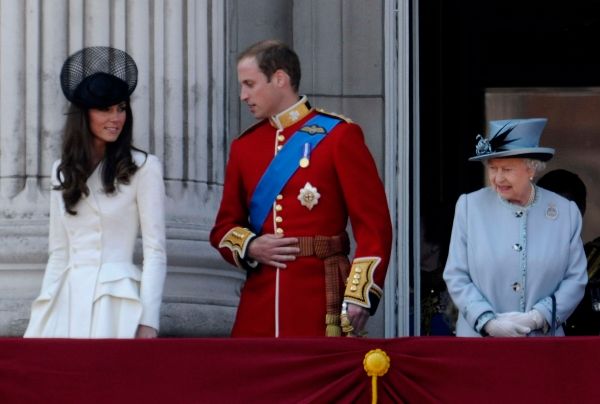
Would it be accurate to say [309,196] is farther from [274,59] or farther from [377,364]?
[377,364]

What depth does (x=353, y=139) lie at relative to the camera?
8.34 metres

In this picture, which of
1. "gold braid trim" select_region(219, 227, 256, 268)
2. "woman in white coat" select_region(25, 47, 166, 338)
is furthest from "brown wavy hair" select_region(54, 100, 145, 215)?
"gold braid trim" select_region(219, 227, 256, 268)

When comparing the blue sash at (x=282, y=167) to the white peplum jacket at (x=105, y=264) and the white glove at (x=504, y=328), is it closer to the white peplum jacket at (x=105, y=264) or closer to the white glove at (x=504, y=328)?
the white peplum jacket at (x=105, y=264)

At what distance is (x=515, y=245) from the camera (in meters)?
8.35

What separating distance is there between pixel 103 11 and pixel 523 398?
9.83 ft

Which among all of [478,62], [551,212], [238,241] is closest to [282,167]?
[238,241]

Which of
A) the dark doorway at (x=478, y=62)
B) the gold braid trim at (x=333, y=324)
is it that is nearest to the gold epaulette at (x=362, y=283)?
the gold braid trim at (x=333, y=324)

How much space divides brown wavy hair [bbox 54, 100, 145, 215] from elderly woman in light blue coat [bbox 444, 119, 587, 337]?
137 centimetres

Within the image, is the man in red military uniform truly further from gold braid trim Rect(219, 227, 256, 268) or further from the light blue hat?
the light blue hat

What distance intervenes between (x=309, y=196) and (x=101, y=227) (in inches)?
33.8

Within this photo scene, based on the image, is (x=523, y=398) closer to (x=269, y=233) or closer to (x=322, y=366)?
(x=322, y=366)

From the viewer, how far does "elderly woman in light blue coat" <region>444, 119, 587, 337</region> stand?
826 cm

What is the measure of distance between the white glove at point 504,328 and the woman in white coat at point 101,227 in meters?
1.28

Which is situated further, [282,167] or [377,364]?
[282,167]
